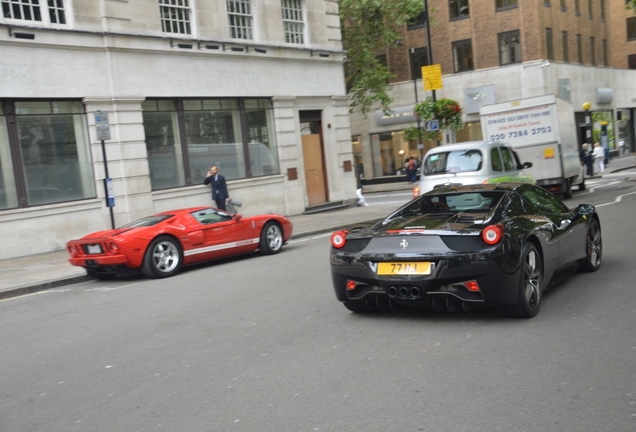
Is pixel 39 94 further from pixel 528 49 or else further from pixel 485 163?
pixel 528 49

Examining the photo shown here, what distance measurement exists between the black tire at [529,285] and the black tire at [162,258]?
704 cm

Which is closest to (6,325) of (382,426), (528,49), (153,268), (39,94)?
(153,268)

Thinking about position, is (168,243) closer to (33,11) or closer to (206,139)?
(33,11)

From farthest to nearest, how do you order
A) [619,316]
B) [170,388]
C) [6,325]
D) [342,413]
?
[6,325] → [619,316] → [170,388] → [342,413]

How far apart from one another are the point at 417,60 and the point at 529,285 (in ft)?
125

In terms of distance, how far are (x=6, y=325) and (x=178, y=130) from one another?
12602 mm

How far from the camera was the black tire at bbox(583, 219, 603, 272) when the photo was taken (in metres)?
8.93

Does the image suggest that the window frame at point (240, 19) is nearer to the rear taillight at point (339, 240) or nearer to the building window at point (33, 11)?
the building window at point (33, 11)

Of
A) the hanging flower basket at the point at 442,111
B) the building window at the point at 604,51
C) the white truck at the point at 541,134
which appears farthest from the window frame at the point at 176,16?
the building window at the point at 604,51

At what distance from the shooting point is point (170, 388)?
18.2 ft

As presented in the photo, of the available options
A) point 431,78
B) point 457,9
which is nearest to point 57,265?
point 431,78

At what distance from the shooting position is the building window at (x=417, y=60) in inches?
1708

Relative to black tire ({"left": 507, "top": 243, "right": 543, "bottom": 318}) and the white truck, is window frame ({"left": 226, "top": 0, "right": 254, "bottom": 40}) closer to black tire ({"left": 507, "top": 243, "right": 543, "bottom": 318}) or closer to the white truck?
the white truck

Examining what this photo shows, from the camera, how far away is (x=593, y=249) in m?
9.09
